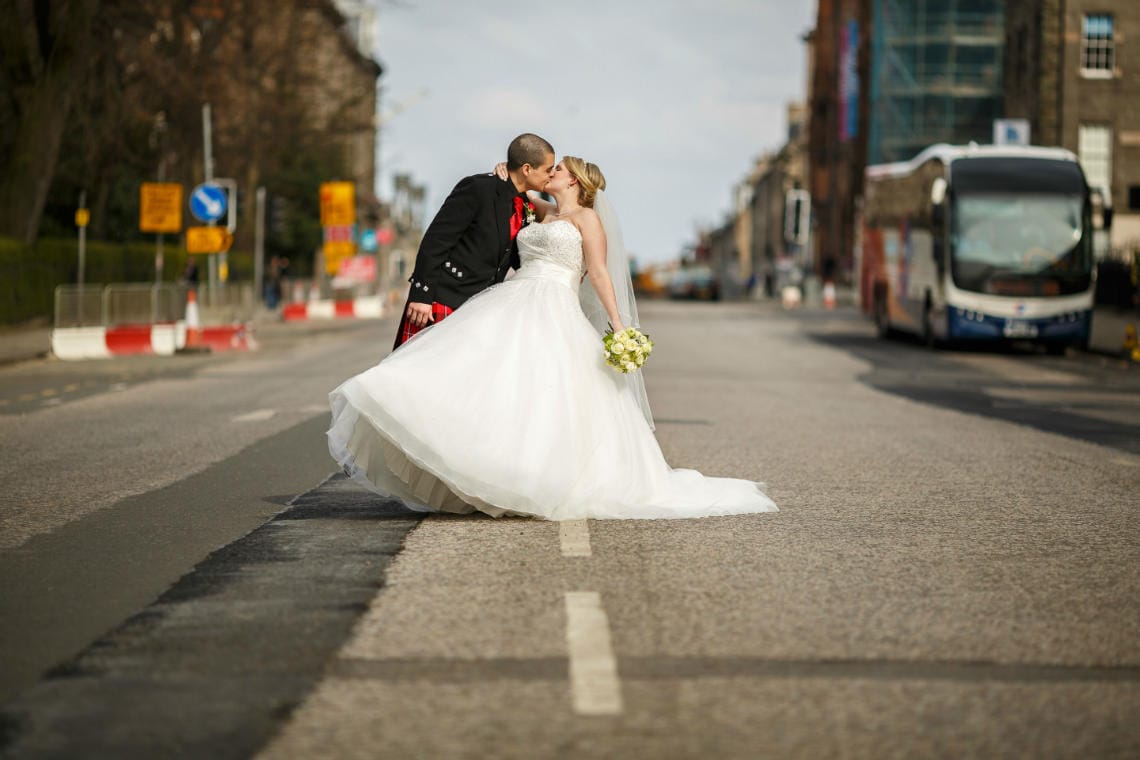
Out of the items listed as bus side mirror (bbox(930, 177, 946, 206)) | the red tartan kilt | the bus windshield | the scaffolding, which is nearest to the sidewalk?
the bus windshield

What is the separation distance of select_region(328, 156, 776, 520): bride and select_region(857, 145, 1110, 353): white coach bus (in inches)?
891

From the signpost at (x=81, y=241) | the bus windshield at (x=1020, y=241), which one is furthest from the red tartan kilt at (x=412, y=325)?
the bus windshield at (x=1020, y=241)

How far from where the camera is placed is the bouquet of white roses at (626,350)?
8992mm

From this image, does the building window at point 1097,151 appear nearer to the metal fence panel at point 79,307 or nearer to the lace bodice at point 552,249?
the metal fence panel at point 79,307

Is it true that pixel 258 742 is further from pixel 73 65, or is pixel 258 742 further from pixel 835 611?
pixel 73 65

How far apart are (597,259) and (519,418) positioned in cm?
105

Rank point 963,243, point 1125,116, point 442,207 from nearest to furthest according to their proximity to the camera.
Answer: point 442,207, point 963,243, point 1125,116

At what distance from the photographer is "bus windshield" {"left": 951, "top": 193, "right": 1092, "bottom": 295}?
31.2 m

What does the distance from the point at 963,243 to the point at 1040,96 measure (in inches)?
1012

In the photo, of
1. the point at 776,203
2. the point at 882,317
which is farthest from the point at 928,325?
the point at 776,203


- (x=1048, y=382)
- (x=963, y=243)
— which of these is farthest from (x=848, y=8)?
(x=1048, y=382)

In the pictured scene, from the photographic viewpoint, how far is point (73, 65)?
3306 centimetres

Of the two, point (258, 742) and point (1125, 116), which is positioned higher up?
point (1125, 116)

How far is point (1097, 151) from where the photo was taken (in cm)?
5481
